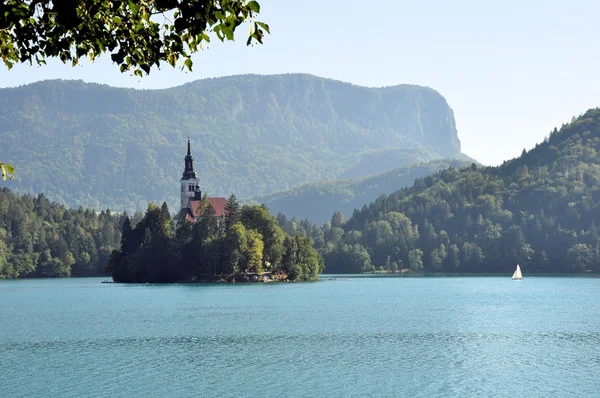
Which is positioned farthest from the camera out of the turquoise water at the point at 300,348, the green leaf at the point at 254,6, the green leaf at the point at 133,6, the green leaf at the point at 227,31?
the turquoise water at the point at 300,348

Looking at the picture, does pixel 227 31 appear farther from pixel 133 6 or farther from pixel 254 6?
pixel 133 6

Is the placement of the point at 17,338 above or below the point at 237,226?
below

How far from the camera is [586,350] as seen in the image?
75.4 metres

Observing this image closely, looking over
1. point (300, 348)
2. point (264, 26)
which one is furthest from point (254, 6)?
point (300, 348)

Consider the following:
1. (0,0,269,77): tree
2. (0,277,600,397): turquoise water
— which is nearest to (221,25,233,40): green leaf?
(0,0,269,77): tree

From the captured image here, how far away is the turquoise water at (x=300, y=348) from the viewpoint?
57.9m

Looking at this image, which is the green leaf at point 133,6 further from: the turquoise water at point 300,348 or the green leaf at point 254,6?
the turquoise water at point 300,348

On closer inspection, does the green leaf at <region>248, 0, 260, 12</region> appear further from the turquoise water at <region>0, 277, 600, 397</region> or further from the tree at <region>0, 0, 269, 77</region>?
the turquoise water at <region>0, 277, 600, 397</region>

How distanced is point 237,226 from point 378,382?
5134 inches

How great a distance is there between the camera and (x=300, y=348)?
253 feet

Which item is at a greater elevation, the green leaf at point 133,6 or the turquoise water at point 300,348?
the green leaf at point 133,6

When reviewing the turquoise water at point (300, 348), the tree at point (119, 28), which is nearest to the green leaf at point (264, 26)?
the tree at point (119, 28)

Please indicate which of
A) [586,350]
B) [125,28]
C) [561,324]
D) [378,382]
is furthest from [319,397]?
[561,324]

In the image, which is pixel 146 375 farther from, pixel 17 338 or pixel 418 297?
pixel 418 297
